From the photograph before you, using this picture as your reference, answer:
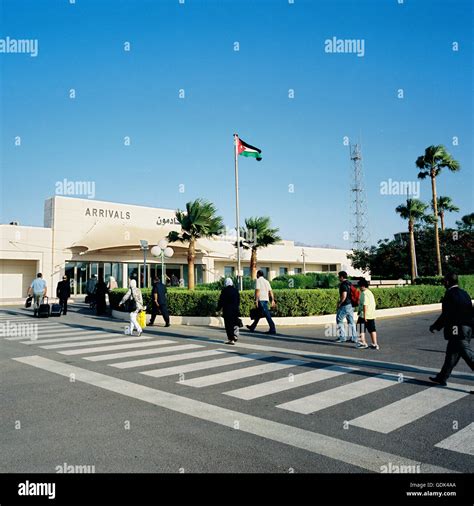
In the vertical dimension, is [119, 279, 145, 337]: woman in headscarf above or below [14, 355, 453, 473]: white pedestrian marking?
above

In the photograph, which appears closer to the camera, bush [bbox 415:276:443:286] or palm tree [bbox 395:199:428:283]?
bush [bbox 415:276:443:286]

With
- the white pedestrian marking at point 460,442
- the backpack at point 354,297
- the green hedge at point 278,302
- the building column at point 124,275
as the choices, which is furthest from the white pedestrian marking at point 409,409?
the building column at point 124,275

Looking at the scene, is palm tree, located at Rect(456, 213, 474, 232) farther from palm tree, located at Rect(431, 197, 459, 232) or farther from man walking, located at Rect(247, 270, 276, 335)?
man walking, located at Rect(247, 270, 276, 335)

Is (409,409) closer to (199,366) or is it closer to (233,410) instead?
(233,410)

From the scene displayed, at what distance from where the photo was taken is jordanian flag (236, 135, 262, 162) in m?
20.4

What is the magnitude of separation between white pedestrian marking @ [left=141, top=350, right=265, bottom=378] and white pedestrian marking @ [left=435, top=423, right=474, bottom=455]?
15.3 ft

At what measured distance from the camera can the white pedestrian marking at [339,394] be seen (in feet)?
19.6

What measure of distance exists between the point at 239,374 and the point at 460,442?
405 centimetres

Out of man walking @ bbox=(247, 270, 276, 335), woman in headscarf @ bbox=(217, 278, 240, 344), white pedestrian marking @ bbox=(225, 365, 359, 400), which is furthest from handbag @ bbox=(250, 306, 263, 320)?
white pedestrian marking @ bbox=(225, 365, 359, 400)

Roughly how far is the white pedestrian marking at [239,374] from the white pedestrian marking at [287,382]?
0.59 meters

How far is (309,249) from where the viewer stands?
5706cm

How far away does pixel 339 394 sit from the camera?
6.61 metres

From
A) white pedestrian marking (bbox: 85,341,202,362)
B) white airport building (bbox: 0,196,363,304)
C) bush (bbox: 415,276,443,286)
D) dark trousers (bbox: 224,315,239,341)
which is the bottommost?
white pedestrian marking (bbox: 85,341,202,362)
